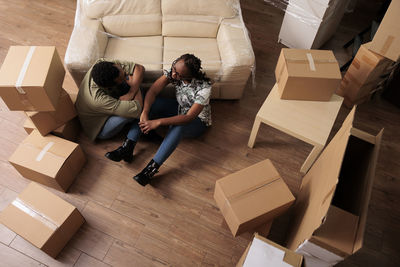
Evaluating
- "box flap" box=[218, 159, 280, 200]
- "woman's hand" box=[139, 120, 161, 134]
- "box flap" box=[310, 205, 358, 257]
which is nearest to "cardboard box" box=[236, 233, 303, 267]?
"box flap" box=[310, 205, 358, 257]

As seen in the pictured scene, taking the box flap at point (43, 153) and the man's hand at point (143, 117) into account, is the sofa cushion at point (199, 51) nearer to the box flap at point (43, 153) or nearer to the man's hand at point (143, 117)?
the man's hand at point (143, 117)

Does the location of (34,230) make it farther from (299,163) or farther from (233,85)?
(299,163)

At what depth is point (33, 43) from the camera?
9.05ft

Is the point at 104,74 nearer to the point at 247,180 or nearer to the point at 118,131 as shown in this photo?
the point at 118,131

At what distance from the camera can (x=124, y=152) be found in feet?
6.74

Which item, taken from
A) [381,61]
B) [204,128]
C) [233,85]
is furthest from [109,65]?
[381,61]

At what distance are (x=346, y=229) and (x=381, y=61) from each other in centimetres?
143

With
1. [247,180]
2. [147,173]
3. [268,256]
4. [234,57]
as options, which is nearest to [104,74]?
[147,173]

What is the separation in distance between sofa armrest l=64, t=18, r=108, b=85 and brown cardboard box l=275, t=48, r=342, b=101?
50.8 inches

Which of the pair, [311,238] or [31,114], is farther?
[31,114]

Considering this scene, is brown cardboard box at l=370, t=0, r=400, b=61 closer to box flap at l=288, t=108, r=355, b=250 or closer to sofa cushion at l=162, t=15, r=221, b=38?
box flap at l=288, t=108, r=355, b=250

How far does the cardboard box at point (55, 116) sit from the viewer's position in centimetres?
185

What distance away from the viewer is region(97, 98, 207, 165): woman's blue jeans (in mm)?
2002

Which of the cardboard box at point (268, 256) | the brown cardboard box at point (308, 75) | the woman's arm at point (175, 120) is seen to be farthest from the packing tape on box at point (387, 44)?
the cardboard box at point (268, 256)
